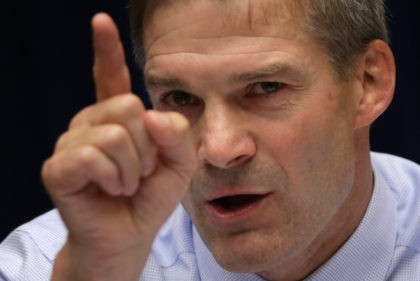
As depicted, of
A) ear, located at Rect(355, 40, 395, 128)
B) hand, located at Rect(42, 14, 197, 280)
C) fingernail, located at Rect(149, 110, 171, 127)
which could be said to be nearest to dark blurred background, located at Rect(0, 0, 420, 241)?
ear, located at Rect(355, 40, 395, 128)

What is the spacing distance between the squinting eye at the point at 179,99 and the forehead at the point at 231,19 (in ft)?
0.30

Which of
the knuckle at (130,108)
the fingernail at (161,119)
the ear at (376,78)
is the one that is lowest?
the ear at (376,78)

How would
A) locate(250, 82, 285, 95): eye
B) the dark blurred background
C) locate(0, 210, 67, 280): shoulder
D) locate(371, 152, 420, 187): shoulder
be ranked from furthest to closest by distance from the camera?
1. the dark blurred background
2. locate(371, 152, 420, 187): shoulder
3. locate(0, 210, 67, 280): shoulder
4. locate(250, 82, 285, 95): eye

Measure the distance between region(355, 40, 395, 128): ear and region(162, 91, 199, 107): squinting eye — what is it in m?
0.40

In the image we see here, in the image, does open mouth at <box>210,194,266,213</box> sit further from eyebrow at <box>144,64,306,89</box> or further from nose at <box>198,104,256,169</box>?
eyebrow at <box>144,64,306,89</box>

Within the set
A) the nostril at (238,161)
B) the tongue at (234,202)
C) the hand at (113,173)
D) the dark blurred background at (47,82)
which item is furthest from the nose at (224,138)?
the dark blurred background at (47,82)

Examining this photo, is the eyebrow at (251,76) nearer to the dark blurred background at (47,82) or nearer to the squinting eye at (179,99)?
the squinting eye at (179,99)

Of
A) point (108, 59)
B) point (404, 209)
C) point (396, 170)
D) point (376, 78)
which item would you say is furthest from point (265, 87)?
point (396, 170)

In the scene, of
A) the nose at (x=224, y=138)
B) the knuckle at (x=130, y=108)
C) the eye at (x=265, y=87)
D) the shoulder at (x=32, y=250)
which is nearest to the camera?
the knuckle at (x=130, y=108)

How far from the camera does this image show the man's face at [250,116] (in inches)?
54.2

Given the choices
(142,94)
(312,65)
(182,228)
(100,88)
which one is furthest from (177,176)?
(142,94)

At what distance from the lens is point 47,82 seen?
Answer: 2.55m

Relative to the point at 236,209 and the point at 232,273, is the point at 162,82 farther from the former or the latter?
the point at 232,273

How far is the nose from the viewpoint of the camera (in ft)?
4.33
